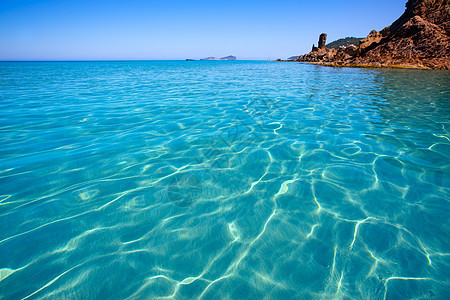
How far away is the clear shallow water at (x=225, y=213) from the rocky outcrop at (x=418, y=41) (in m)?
36.3

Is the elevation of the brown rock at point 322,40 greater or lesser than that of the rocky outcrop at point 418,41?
greater

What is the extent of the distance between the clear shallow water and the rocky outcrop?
3630cm

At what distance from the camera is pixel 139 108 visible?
7211mm

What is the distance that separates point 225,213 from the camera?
2479 mm

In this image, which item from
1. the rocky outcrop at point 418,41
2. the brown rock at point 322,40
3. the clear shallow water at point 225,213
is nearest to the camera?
the clear shallow water at point 225,213

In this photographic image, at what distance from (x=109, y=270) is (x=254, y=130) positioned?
13.5 ft

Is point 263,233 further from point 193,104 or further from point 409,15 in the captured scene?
point 409,15

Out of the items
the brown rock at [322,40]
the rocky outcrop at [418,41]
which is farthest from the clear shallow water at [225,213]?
the brown rock at [322,40]

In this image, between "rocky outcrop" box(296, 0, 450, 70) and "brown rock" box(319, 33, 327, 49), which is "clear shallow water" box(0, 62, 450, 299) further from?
"brown rock" box(319, 33, 327, 49)

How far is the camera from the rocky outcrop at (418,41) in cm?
2866

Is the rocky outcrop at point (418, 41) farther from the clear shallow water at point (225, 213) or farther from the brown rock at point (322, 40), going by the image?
the brown rock at point (322, 40)

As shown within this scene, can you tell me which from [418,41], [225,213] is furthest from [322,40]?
[225,213]

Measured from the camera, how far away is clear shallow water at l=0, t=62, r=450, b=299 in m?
1.74

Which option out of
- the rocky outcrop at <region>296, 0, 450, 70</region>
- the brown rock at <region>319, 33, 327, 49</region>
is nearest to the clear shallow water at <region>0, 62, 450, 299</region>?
the rocky outcrop at <region>296, 0, 450, 70</region>
